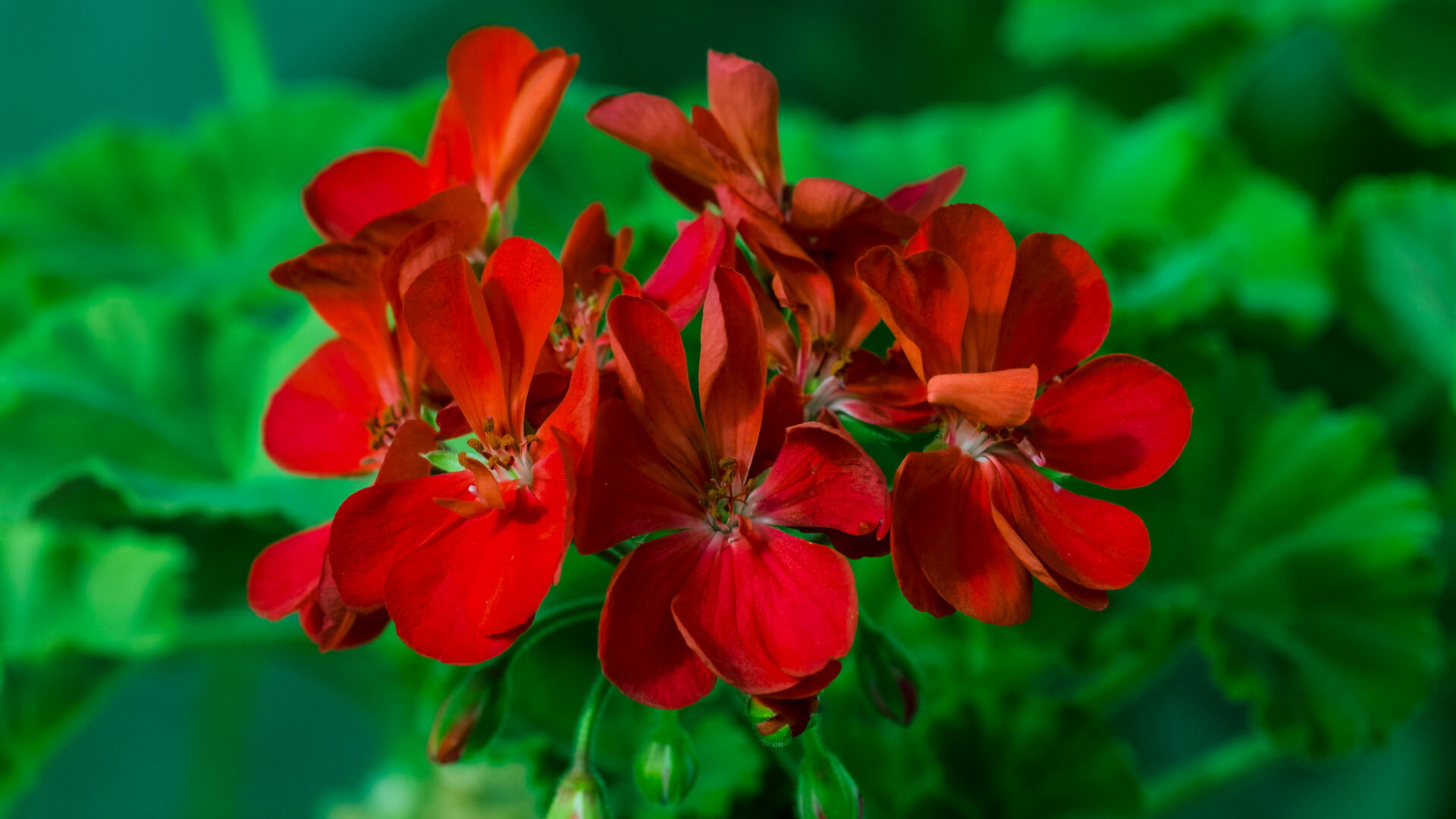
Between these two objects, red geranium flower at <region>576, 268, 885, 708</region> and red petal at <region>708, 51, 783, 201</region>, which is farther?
red petal at <region>708, 51, 783, 201</region>

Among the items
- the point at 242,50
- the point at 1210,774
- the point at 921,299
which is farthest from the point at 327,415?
the point at 242,50

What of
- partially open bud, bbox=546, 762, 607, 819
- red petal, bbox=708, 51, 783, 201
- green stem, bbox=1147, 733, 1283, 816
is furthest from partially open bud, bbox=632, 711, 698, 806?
green stem, bbox=1147, 733, 1283, 816

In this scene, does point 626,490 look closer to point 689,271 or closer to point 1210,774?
point 689,271

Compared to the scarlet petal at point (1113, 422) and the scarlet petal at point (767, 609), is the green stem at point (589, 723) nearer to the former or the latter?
the scarlet petal at point (767, 609)

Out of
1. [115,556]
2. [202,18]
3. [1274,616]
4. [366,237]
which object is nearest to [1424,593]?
[1274,616]

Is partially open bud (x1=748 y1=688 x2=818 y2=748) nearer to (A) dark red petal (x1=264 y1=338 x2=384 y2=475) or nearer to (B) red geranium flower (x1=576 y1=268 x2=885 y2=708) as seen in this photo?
(B) red geranium flower (x1=576 y1=268 x2=885 y2=708)

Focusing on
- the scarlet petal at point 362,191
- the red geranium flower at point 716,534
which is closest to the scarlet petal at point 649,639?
the red geranium flower at point 716,534
